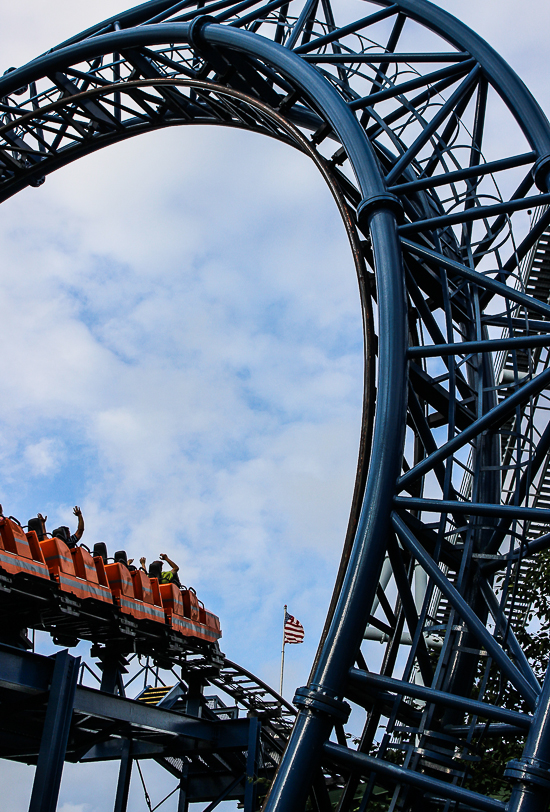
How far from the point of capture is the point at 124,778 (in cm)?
1784

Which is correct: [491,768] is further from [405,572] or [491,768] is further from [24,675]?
[24,675]

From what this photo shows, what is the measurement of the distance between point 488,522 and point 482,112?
5.30m

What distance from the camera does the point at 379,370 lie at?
7.92 meters

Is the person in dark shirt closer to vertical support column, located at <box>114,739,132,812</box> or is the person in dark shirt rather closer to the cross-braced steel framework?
vertical support column, located at <box>114,739,132,812</box>

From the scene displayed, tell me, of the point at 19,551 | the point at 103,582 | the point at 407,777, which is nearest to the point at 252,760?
the point at 103,582

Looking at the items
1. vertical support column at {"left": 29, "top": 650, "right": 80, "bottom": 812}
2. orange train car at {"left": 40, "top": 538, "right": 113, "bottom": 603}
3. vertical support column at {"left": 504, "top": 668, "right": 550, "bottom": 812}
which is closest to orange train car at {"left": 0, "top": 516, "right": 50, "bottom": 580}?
orange train car at {"left": 40, "top": 538, "right": 113, "bottom": 603}

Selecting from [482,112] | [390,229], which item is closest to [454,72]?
[482,112]

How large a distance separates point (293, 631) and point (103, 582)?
431 inches

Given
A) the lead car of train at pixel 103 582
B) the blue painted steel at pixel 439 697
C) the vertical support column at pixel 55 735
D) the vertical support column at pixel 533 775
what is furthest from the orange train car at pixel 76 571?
the vertical support column at pixel 533 775

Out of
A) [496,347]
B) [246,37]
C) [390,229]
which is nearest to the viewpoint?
[496,347]

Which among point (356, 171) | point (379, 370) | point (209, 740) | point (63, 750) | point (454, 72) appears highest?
point (454, 72)

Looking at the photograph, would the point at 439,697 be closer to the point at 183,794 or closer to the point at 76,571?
the point at 76,571

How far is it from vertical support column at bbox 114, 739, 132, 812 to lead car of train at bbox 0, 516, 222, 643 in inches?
104

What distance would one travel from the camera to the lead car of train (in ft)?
47.5
